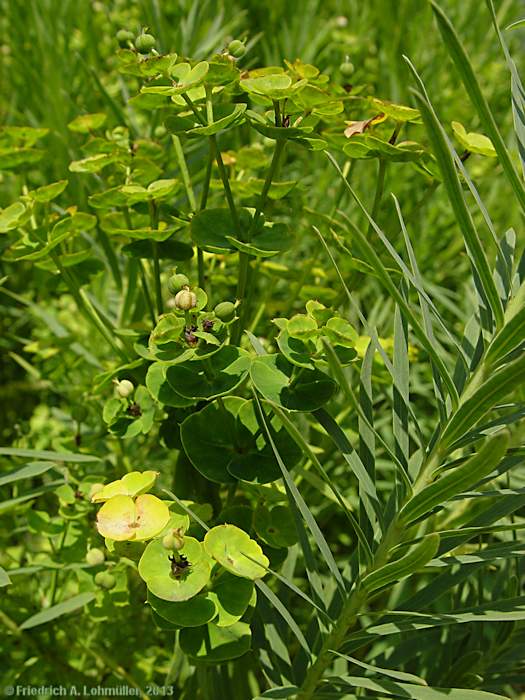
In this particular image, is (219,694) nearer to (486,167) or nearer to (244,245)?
(244,245)

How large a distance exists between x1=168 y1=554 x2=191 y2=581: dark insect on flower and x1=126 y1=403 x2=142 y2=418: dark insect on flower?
157 mm

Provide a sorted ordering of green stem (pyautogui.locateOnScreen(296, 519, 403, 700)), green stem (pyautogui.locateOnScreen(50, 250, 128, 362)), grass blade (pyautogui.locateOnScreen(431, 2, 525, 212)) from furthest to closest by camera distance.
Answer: green stem (pyautogui.locateOnScreen(50, 250, 128, 362)) < green stem (pyautogui.locateOnScreen(296, 519, 403, 700)) < grass blade (pyautogui.locateOnScreen(431, 2, 525, 212))

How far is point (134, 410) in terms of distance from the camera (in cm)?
52

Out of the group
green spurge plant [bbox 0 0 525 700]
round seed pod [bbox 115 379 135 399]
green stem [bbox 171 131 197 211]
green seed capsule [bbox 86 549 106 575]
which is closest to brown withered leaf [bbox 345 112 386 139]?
green spurge plant [bbox 0 0 525 700]

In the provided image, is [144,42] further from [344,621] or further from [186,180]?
[344,621]

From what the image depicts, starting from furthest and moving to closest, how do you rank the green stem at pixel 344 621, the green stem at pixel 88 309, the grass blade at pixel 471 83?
1. the green stem at pixel 88 309
2. the green stem at pixel 344 621
3. the grass blade at pixel 471 83

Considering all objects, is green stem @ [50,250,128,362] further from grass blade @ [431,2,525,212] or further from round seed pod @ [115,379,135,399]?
grass blade @ [431,2,525,212]

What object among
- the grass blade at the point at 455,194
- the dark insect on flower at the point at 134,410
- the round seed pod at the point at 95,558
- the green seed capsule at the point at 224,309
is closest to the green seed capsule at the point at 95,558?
the round seed pod at the point at 95,558

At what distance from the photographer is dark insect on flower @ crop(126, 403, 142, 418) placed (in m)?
0.52

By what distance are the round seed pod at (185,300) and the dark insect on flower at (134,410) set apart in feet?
0.46

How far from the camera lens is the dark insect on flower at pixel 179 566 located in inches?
14.7

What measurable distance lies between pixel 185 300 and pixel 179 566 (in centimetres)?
14

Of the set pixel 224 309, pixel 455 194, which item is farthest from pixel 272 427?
pixel 455 194

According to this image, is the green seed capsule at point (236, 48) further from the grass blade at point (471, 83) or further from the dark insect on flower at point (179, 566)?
the dark insect on flower at point (179, 566)
